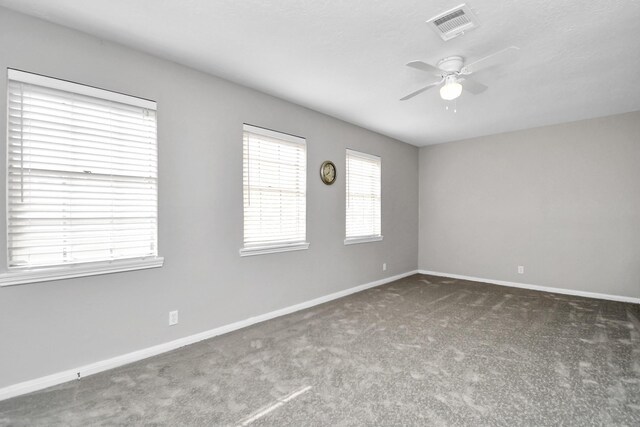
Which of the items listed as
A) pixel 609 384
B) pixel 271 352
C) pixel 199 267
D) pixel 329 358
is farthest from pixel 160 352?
pixel 609 384

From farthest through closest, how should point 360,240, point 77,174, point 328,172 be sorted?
1. point 360,240
2. point 328,172
3. point 77,174

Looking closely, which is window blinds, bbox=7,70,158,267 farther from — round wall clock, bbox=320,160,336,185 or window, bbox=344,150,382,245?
window, bbox=344,150,382,245

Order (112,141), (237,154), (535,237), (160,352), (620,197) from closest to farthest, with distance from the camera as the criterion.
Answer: (112,141)
(160,352)
(237,154)
(620,197)
(535,237)

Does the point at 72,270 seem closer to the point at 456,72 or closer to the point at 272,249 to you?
the point at 272,249

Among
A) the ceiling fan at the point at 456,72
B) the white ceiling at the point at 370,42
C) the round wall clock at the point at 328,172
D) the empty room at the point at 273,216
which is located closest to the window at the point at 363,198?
the empty room at the point at 273,216

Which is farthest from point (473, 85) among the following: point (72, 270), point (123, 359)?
point (123, 359)

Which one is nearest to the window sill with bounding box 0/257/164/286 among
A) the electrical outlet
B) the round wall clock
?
the electrical outlet

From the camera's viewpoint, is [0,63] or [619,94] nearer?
[0,63]

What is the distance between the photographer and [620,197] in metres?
4.41

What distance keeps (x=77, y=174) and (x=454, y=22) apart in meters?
3.09

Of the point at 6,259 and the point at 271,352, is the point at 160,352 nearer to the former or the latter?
the point at 271,352

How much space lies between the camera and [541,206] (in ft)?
16.5

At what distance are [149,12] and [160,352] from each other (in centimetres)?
277

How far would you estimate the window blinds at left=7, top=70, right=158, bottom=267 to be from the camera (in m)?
2.17
